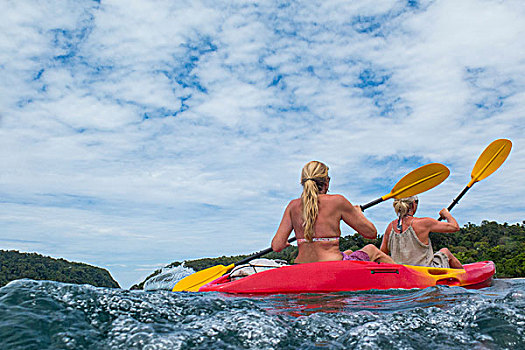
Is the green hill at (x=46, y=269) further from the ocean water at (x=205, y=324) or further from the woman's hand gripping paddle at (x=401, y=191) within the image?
the ocean water at (x=205, y=324)

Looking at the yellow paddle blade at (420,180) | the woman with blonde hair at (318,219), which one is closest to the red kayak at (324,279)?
the woman with blonde hair at (318,219)

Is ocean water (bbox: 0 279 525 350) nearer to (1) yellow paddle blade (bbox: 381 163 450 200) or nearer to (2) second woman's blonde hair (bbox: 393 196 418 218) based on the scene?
(2) second woman's blonde hair (bbox: 393 196 418 218)

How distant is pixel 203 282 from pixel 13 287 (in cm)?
296

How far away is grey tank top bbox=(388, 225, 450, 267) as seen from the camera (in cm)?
489

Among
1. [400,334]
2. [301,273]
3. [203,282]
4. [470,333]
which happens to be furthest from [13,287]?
[203,282]

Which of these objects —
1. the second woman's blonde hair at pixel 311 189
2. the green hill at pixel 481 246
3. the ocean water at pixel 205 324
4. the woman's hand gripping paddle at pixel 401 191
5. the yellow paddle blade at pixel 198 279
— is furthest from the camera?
the green hill at pixel 481 246

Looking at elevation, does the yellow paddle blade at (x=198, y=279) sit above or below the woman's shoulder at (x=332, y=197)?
below

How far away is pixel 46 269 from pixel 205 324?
6999 millimetres

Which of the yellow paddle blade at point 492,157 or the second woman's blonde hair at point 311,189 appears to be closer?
the second woman's blonde hair at point 311,189

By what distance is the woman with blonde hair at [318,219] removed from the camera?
368 cm

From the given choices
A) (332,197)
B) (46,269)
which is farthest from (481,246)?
(46,269)

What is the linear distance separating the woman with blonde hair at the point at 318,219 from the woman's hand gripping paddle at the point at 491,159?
12.1 feet

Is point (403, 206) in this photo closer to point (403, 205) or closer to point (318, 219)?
point (403, 205)

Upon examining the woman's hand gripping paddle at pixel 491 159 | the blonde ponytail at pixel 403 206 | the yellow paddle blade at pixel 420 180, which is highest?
the woman's hand gripping paddle at pixel 491 159
